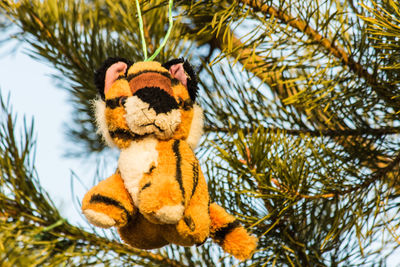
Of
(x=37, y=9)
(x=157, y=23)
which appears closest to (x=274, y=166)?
(x=157, y=23)

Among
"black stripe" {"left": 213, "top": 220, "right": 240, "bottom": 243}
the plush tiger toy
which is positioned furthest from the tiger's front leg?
"black stripe" {"left": 213, "top": 220, "right": 240, "bottom": 243}

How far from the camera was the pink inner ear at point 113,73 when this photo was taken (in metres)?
0.61

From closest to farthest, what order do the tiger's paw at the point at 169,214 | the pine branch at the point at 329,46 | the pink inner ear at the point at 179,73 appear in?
the tiger's paw at the point at 169,214, the pink inner ear at the point at 179,73, the pine branch at the point at 329,46

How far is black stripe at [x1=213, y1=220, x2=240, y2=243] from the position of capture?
625mm

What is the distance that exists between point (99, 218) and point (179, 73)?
21 cm

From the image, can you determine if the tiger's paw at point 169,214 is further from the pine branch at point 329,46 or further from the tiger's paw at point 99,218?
the pine branch at point 329,46

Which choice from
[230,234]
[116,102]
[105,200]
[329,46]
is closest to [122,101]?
[116,102]

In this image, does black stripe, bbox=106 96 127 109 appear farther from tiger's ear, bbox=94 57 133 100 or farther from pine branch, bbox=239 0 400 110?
pine branch, bbox=239 0 400 110

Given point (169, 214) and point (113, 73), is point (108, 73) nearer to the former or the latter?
point (113, 73)

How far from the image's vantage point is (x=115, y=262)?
0.74 meters

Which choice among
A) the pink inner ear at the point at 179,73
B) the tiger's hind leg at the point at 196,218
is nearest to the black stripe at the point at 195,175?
the tiger's hind leg at the point at 196,218

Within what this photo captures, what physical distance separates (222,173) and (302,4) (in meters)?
0.33

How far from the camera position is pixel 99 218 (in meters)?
0.54

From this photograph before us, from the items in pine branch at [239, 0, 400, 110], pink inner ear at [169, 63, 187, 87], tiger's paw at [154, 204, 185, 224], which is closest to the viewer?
tiger's paw at [154, 204, 185, 224]
